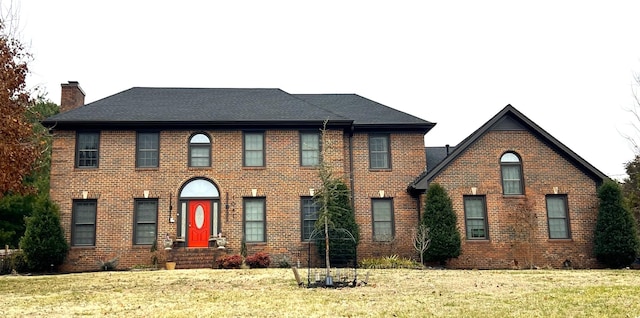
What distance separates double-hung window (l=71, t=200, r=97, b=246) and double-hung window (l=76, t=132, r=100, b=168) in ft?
4.84

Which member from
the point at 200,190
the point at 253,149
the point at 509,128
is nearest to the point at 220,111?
the point at 253,149

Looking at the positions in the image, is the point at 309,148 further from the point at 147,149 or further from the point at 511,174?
the point at 511,174

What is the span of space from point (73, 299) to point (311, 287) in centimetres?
530

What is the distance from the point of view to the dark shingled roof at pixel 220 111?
2111 centimetres

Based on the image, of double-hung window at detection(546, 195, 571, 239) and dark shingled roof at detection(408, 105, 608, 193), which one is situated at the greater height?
dark shingled roof at detection(408, 105, 608, 193)

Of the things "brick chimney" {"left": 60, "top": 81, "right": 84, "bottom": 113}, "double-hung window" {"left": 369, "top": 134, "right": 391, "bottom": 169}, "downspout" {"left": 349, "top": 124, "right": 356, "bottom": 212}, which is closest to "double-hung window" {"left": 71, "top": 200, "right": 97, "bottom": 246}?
→ "brick chimney" {"left": 60, "top": 81, "right": 84, "bottom": 113}

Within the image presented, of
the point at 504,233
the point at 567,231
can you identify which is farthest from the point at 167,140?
the point at 567,231

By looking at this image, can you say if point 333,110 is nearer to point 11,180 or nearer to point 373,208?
point 373,208

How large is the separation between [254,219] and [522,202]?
10.4 metres

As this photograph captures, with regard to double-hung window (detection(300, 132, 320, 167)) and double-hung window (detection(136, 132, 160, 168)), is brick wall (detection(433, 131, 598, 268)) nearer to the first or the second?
double-hung window (detection(300, 132, 320, 167))

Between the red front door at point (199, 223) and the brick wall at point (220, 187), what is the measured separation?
591 millimetres

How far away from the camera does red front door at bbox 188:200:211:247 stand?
2078cm

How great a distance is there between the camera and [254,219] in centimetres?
2109

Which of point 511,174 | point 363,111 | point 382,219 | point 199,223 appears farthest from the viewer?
point 363,111
